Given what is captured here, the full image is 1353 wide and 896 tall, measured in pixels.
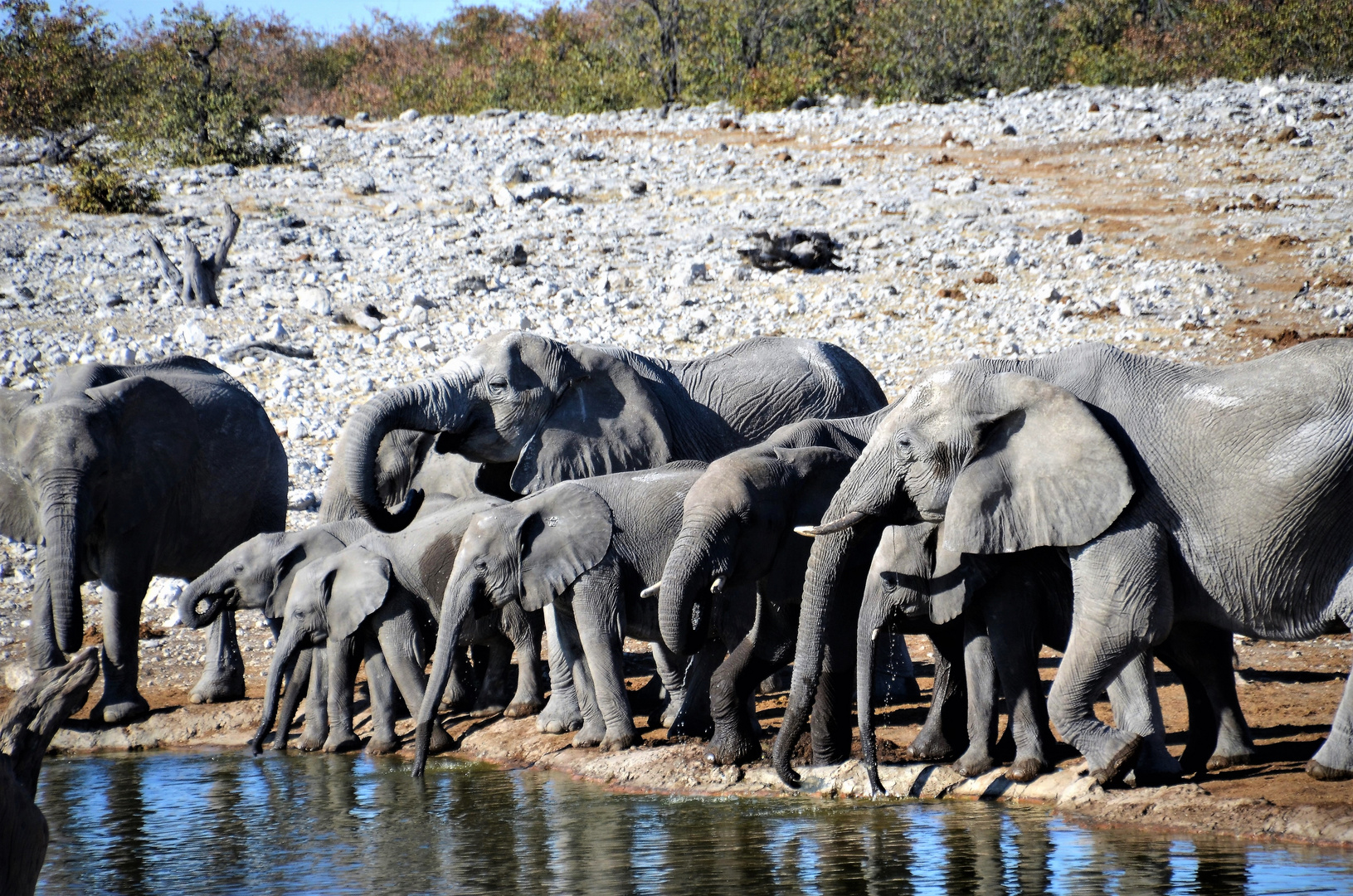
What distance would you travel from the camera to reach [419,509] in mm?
9562

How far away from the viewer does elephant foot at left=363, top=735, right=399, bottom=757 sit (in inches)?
345

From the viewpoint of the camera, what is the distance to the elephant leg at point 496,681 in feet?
31.0

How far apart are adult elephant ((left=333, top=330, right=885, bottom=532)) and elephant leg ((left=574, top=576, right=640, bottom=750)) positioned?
3.36 ft

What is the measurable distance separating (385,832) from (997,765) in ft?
8.24

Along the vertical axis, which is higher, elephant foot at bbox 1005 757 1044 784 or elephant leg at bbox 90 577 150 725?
elephant leg at bbox 90 577 150 725

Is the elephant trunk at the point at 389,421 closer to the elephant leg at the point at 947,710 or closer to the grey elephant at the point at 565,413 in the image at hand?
the grey elephant at the point at 565,413

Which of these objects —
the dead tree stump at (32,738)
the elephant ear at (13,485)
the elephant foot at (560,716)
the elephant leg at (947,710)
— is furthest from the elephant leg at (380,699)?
the dead tree stump at (32,738)

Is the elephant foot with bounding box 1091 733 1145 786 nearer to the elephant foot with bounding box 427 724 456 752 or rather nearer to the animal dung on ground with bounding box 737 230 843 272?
the elephant foot with bounding box 427 724 456 752

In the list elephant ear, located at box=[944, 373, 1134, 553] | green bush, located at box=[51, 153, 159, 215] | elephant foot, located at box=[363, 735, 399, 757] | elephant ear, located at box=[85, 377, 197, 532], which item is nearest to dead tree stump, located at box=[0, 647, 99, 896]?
elephant ear, located at box=[944, 373, 1134, 553]

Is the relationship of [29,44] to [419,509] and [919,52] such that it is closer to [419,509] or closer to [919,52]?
[919,52]

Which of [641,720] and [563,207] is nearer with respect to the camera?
[641,720]

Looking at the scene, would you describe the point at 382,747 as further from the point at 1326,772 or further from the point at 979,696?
the point at 1326,772

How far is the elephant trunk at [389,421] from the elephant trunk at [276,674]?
75cm

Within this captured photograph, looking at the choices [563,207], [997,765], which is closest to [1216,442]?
[997,765]
